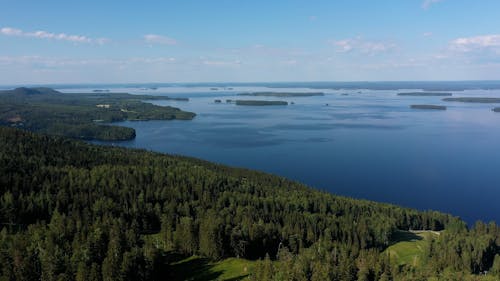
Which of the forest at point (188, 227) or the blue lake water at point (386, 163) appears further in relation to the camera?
the blue lake water at point (386, 163)

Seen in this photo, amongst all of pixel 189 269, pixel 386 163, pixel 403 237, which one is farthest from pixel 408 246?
pixel 386 163

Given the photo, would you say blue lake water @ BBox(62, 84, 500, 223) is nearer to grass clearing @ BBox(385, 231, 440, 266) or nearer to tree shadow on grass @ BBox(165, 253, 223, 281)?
grass clearing @ BBox(385, 231, 440, 266)

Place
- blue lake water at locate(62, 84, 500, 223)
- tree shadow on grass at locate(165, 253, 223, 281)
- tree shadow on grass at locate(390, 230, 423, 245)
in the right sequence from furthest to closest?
blue lake water at locate(62, 84, 500, 223), tree shadow on grass at locate(390, 230, 423, 245), tree shadow on grass at locate(165, 253, 223, 281)

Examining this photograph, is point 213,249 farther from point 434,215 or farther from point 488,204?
point 488,204

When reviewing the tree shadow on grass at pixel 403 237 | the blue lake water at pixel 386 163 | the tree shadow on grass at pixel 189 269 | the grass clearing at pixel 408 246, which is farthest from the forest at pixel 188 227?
the blue lake water at pixel 386 163

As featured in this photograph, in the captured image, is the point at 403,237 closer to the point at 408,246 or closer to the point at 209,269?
the point at 408,246

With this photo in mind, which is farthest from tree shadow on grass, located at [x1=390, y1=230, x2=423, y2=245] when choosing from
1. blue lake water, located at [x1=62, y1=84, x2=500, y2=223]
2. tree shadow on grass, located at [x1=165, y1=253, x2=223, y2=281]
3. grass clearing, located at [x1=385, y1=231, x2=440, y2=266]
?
tree shadow on grass, located at [x1=165, y1=253, x2=223, y2=281]

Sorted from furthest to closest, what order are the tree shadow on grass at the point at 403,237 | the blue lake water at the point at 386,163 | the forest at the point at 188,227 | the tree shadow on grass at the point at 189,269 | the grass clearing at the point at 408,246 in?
the blue lake water at the point at 386,163 < the tree shadow on grass at the point at 403,237 < the grass clearing at the point at 408,246 < the tree shadow on grass at the point at 189,269 < the forest at the point at 188,227

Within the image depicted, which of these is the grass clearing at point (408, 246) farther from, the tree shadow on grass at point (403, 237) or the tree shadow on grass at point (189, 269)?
the tree shadow on grass at point (189, 269)

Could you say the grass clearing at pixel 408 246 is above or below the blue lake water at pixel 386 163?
below
